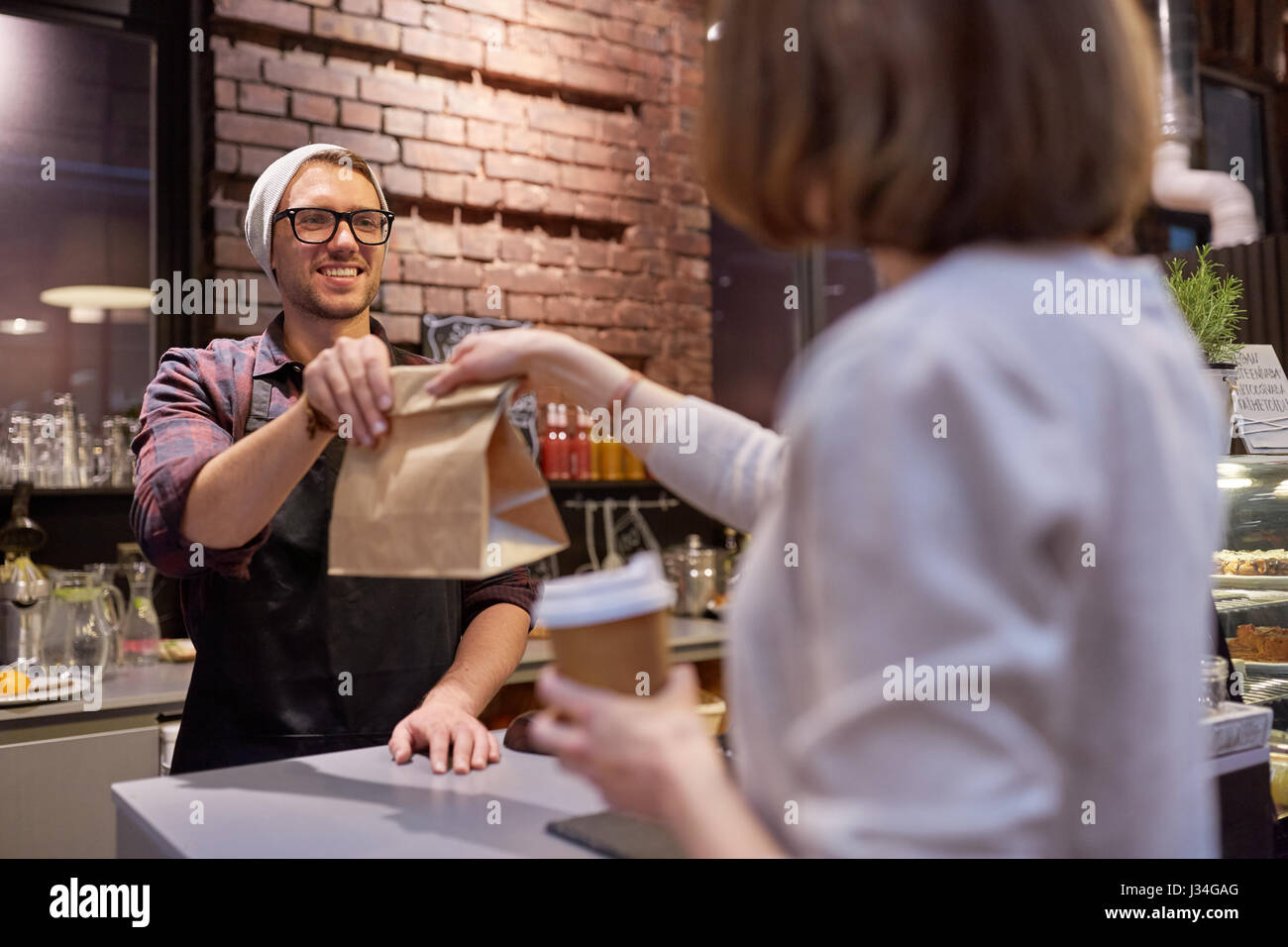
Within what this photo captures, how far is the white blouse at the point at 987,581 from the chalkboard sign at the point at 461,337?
3212 millimetres

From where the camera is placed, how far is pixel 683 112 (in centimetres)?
463

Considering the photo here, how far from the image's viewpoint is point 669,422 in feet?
3.81

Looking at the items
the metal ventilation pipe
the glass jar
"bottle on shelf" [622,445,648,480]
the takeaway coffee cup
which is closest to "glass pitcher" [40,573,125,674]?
"bottle on shelf" [622,445,648,480]

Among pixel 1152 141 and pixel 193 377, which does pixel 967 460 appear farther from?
pixel 193 377

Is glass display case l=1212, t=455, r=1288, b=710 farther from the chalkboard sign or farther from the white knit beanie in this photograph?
the chalkboard sign

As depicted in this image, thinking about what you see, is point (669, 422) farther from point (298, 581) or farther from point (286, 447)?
point (298, 581)

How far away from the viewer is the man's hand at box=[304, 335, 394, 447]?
47.2 inches

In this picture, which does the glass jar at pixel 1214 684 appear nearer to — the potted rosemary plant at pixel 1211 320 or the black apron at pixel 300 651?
the potted rosemary plant at pixel 1211 320

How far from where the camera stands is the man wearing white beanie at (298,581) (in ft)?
5.06

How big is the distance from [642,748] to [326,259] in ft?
4.68

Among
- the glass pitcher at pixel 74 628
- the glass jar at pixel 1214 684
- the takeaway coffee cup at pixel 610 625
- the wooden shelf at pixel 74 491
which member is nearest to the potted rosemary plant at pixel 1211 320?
the glass jar at pixel 1214 684
